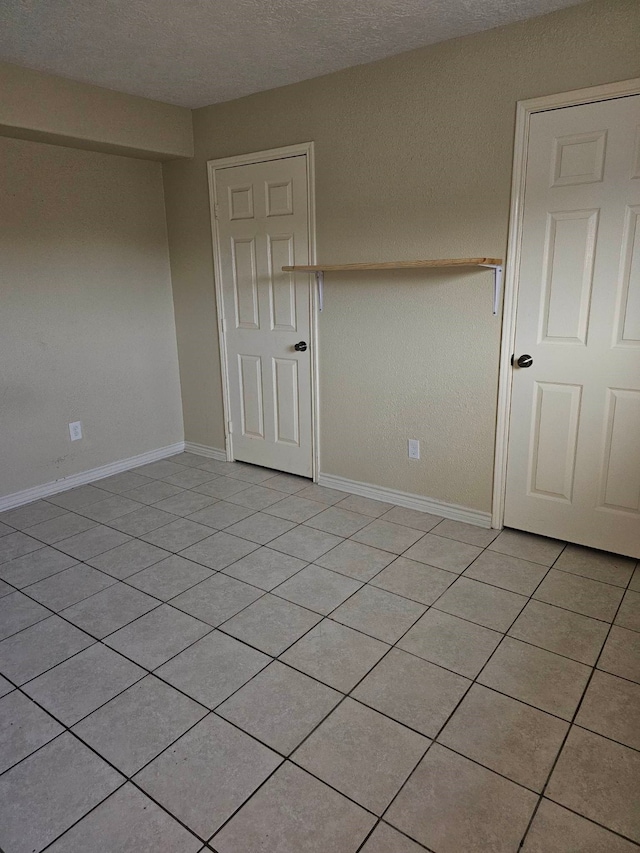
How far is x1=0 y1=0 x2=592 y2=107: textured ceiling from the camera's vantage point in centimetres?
235

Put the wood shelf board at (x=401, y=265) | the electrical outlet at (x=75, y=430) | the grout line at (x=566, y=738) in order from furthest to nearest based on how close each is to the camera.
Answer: the electrical outlet at (x=75, y=430)
the wood shelf board at (x=401, y=265)
the grout line at (x=566, y=738)

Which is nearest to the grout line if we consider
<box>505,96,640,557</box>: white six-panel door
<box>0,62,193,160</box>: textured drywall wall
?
<box>505,96,640,557</box>: white six-panel door

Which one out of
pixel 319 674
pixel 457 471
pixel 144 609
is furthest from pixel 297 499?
pixel 319 674

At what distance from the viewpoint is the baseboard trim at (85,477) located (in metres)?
3.57

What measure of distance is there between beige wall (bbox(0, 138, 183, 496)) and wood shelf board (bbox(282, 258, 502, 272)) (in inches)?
50.1

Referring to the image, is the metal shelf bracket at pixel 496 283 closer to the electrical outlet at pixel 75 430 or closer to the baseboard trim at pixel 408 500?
the baseboard trim at pixel 408 500

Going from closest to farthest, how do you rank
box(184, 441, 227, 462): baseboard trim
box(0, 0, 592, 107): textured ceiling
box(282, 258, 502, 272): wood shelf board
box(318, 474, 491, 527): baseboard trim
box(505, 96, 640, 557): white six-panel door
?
box(0, 0, 592, 107): textured ceiling, box(505, 96, 640, 557): white six-panel door, box(282, 258, 502, 272): wood shelf board, box(318, 474, 491, 527): baseboard trim, box(184, 441, 227, 462): baseboard trim

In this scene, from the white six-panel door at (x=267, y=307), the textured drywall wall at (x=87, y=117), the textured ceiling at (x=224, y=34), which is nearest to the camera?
the textured ceiling at (x=224, y=34)

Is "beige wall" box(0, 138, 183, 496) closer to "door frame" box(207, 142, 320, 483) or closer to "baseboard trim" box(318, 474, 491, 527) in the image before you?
"door frame" box(207, 142, 320, 483)

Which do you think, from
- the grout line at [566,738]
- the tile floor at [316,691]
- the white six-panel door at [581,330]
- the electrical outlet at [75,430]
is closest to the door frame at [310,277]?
the tile floor at [316,691]

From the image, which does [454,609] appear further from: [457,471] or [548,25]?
[548,25]

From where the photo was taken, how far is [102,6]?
7.59ft

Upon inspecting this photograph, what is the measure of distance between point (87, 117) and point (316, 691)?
10.6ft

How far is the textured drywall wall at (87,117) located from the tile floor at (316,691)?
220 cm
